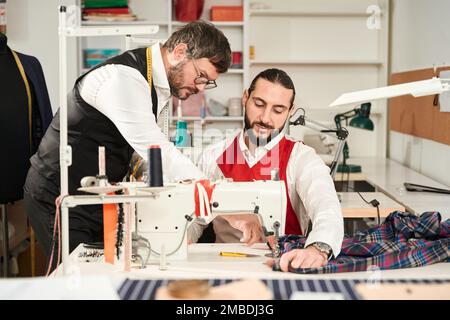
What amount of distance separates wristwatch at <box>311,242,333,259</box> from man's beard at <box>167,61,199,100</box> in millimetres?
814

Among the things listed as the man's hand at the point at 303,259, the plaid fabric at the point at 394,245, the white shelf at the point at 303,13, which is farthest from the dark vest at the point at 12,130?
the white shelf at the point at 303,13

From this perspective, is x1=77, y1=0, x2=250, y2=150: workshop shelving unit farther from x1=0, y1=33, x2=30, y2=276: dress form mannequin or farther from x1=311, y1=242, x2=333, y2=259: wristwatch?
x1=311, y1=242, x2=333, y2=259: wristwatch

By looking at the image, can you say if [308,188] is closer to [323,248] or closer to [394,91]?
[323,248]

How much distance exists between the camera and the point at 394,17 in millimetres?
5387

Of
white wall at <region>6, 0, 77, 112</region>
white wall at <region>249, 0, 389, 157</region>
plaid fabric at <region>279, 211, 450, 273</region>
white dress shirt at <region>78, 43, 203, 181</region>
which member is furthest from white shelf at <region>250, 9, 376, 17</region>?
plaid fabric at <region>279, 211, 450, 273</region>

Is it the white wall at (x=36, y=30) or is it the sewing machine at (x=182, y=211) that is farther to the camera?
the white wall at (x=36, y=30)

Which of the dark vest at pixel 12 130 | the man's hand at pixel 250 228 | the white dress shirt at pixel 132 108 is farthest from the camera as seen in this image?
the dark vest at pixel 12 130

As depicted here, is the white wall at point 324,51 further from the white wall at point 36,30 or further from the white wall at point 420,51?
the white wall at point 36,30

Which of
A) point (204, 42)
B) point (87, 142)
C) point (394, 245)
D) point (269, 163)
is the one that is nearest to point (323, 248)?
point (394, 245)

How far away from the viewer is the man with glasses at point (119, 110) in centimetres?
213

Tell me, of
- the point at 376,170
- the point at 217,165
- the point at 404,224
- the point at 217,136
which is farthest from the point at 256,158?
the point at 376,170

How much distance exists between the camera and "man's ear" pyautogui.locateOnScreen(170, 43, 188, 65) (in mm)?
2326

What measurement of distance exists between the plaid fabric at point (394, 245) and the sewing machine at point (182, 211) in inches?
5.7
